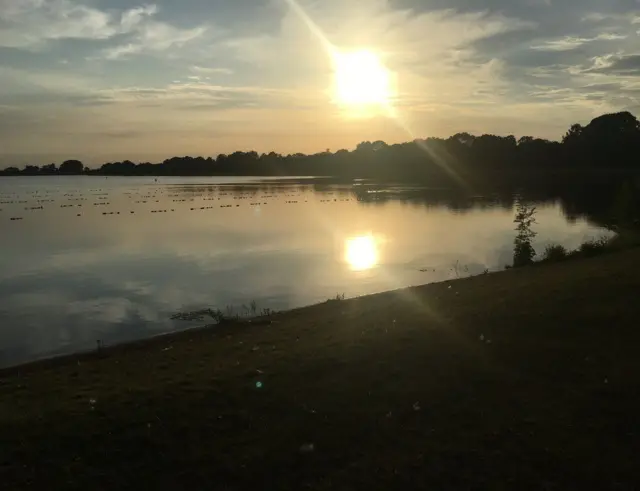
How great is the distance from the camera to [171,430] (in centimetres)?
784

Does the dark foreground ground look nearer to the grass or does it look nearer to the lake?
A: the lake

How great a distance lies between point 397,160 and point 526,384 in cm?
17215

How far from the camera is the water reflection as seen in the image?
30.4 meters

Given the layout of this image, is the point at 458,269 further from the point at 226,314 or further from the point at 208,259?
the point at 208,259

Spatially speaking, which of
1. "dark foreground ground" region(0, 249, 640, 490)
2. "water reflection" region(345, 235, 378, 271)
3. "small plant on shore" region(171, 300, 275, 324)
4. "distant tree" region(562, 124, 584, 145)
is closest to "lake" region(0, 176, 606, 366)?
"water reflection" region(345, 235, 378, 271)

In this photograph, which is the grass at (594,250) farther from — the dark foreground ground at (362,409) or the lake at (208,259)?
the dark foreground ground at (362,409)

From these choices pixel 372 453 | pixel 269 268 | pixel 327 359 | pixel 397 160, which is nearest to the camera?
pixel 372 453

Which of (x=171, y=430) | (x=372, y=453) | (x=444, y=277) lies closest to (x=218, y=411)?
(x=171, y=430)

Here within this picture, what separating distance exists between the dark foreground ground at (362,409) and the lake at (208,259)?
7.09 metres

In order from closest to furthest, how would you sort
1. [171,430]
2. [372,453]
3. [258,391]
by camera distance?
[372,453] < [171,430] < [258,391]

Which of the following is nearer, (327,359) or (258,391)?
(258,391)

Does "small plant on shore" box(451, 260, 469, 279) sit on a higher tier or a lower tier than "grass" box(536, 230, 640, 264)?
lower

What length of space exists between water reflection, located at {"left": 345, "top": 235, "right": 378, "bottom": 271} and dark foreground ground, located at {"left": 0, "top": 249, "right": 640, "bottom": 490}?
17004 millimetres

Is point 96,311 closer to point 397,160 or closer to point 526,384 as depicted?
point 526,384
